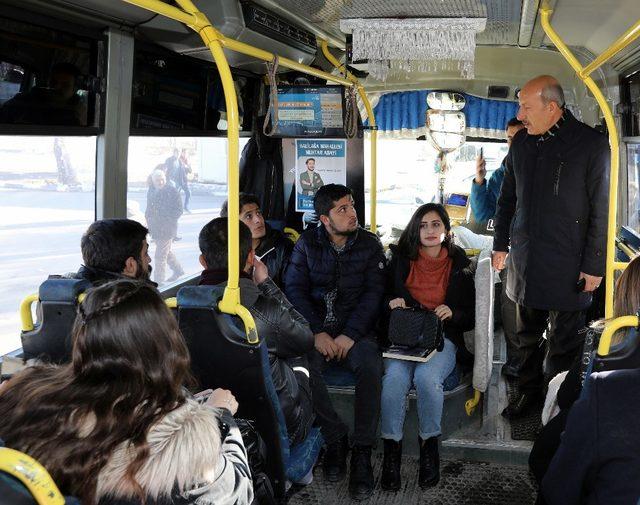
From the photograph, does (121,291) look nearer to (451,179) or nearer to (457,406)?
(457,406)

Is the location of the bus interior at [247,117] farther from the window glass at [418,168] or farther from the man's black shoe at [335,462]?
the window glass at [418,168]

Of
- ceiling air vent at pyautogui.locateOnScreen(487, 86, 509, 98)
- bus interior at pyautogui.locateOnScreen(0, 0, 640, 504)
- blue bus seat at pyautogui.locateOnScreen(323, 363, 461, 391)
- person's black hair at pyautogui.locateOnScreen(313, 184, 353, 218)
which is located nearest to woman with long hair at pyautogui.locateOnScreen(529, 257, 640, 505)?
bus interior at pyautogui.locateOnScreen(0, 0, 640, 504)

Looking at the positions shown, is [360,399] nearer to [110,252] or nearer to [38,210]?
[110,252]

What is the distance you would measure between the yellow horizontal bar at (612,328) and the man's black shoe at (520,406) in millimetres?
2021

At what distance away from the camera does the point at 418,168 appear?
6887mm

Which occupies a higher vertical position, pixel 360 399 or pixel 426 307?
pixel 426 307

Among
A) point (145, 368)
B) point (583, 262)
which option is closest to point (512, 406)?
point (583, 262)

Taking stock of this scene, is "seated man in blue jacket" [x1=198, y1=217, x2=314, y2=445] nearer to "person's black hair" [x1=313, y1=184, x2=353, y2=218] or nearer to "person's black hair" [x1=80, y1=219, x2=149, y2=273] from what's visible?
"person's black hair" [x1=80, y1=219, x2=149, y2=273]

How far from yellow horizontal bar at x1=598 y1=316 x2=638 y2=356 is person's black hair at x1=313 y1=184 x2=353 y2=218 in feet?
7.56

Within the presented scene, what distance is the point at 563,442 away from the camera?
6.52 ft

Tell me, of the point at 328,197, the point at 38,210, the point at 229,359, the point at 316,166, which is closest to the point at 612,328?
the point at 229,359

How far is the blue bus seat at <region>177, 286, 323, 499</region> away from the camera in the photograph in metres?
2.41

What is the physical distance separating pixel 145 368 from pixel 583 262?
271 centimetres

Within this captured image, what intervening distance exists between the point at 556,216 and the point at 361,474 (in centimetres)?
173
